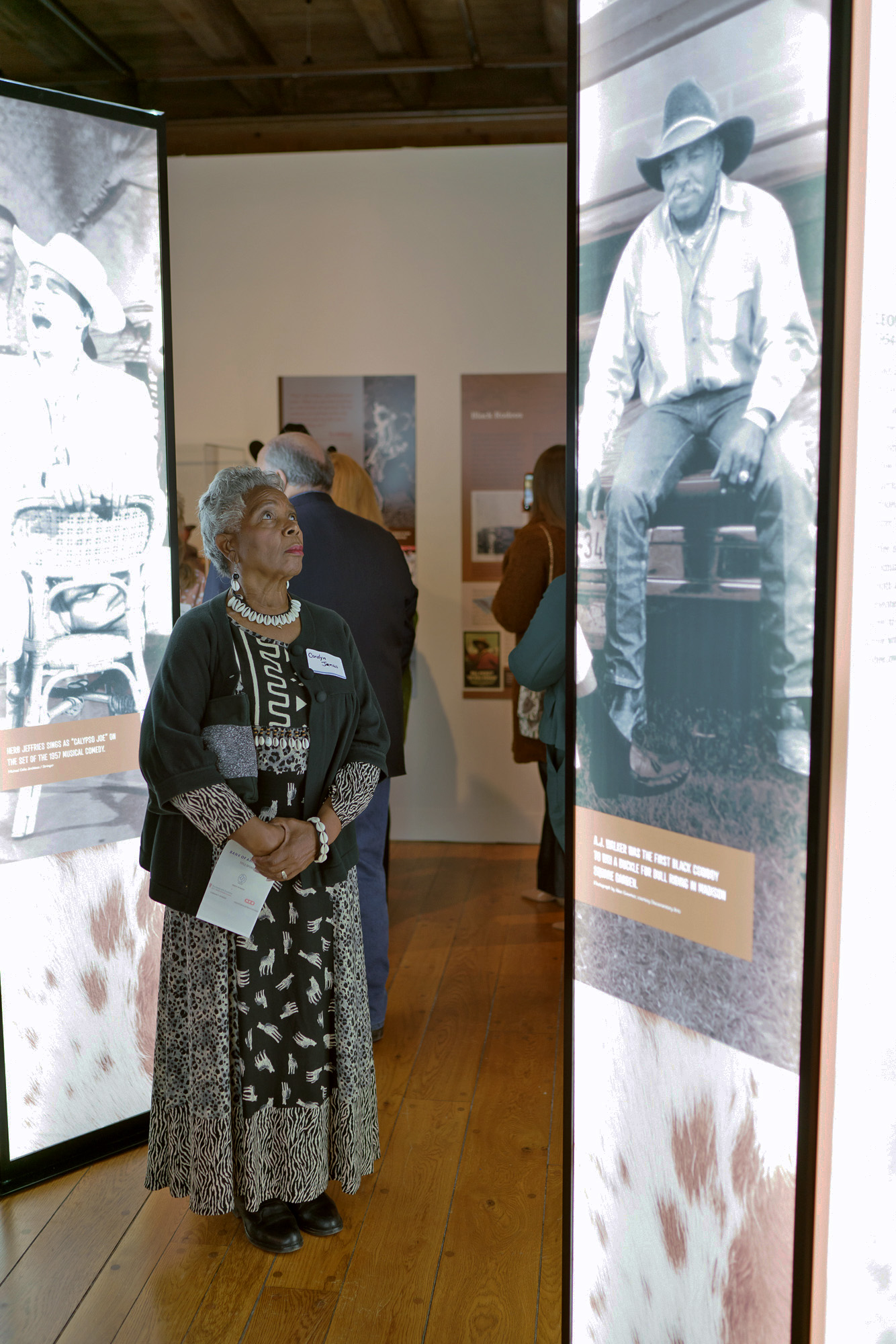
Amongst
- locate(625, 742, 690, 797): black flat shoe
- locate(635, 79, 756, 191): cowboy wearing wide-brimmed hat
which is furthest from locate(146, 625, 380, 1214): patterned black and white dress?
locate(635, 79, 756, 191): cowboy wearing wide-brimmed hat

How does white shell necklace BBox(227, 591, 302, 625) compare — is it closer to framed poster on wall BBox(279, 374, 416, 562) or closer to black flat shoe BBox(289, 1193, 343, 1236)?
black flat shoe BBox(289, 1193, 343, 1236)

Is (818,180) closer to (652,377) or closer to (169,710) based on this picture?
(652,377)

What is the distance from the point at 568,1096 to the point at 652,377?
102 centimetres

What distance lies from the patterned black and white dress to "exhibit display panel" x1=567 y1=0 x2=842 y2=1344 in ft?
2.79

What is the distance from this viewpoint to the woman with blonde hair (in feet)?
12.0

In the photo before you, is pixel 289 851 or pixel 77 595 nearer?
pixel 289 851

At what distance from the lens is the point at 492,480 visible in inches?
213

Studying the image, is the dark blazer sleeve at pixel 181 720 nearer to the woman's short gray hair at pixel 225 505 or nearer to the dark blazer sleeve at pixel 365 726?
the woman's short gray hair at pixel 225 505

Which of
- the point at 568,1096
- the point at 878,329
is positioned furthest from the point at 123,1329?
the point at 878,329

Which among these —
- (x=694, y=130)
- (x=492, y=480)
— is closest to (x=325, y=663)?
(x=694, y=130)

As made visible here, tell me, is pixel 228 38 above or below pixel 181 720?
above

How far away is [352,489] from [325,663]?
1567 millimetres

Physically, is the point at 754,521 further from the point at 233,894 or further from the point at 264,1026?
the point at 264,1026
